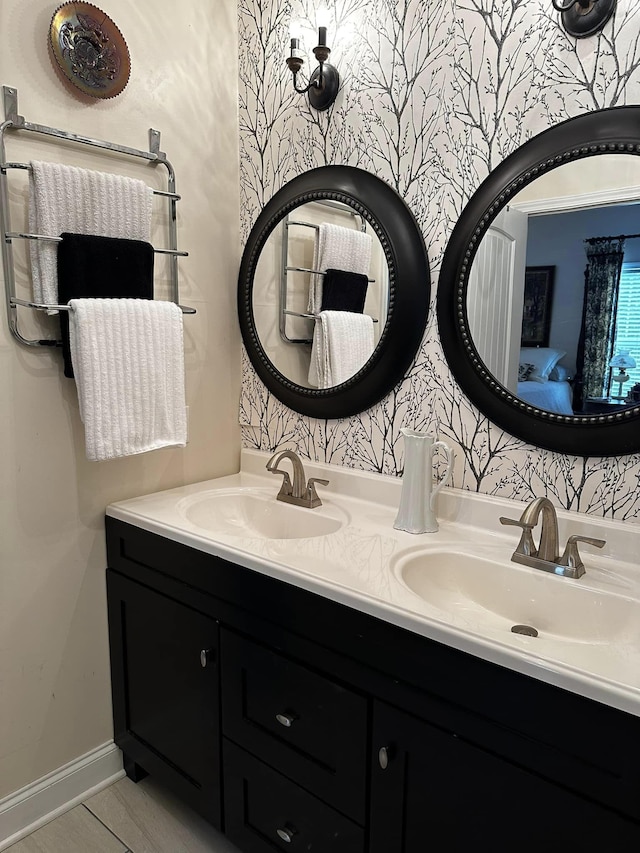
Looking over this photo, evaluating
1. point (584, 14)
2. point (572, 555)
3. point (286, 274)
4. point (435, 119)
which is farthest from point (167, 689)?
point (584, 14)

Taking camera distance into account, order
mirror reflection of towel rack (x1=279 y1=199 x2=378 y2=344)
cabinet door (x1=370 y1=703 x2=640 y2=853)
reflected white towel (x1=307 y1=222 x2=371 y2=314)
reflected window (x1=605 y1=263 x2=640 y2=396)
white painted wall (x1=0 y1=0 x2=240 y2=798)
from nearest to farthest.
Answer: cabinet door (x1=370 y1=703 x2=640 y2=853) < reflected window (x1=605 y1=263 x2=640 y2=396) < white painted wall (x1=0 y1=0 x2=240 y2=798) < reflected white towel (x1=307 y1=222 x2=371 y2=314) < mirror reflection of towel rack (x1=279 y1=199 x2=378 y2=344)

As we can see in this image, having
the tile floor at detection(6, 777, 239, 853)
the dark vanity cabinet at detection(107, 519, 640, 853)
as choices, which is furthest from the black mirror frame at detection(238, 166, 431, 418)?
the tile floor at detection(6, 777, 239, 853)

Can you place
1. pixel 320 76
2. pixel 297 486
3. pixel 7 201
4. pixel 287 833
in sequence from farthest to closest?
1. pixel 297 486
2. pixel 320 76
3. pixel 7 201
4. pixel 287 833

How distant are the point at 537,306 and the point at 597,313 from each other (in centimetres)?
13

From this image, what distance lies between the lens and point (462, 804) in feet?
3.49

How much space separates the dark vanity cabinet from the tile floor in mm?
113

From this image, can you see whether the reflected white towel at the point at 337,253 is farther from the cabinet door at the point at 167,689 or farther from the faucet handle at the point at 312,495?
the cabinet door at the point at 167,689

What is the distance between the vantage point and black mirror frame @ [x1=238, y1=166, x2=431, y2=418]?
63.6 inches

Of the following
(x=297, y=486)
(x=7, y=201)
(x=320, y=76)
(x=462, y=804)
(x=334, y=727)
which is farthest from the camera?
(x=297, y=486)

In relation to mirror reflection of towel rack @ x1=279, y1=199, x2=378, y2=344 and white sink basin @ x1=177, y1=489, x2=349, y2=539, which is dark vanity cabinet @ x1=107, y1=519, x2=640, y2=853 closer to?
white sink basin @ x1=177, y1=489, x2=349, y2=539

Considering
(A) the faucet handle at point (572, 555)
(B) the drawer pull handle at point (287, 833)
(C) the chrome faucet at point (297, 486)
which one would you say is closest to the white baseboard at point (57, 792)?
(B) the drawer pull handle at point (287, 833)

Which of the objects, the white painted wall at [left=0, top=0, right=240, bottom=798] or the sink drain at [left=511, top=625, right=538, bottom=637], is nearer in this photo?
the sink drain at [left=511, top=625, right=538, bottom=637]

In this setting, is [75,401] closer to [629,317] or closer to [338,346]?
[338,346]

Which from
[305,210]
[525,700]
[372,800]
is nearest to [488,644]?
[525,700]
